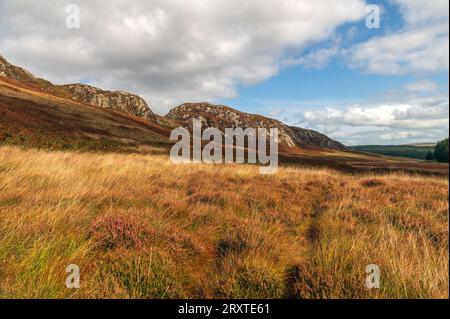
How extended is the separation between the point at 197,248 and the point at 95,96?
11021 cm

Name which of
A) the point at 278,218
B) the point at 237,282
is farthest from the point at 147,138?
the point at 237,282

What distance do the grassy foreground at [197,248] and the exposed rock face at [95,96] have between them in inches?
3586

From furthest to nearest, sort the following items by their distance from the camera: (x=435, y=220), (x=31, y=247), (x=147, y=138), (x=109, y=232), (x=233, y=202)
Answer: (x=147, y=138) → (x=233, y=202) → (x=435, y=220) → (x=109, y=232) → (x=31, y=247)

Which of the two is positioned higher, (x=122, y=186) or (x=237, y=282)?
(x=122, y=186)

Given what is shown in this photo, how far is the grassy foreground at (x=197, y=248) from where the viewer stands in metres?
3.52

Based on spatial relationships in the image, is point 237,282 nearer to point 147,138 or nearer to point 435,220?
point 435,220

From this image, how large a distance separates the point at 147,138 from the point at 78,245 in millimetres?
39192

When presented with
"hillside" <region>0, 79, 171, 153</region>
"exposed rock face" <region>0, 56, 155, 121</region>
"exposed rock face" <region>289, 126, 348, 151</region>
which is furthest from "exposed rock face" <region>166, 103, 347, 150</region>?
"hillside" <region>0, 79, 171, 153</region>

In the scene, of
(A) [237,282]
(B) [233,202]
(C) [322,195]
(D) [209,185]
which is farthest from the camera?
(C) [322,195]

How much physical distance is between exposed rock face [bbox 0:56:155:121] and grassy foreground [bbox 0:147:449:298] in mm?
91096

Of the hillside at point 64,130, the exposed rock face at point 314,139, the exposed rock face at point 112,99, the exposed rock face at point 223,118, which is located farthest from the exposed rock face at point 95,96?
the exposed rock face at point 314,139

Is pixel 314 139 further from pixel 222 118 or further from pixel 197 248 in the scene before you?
pixel 197 248

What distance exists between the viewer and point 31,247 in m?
4.08

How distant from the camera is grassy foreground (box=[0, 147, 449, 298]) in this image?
11.5 feet
